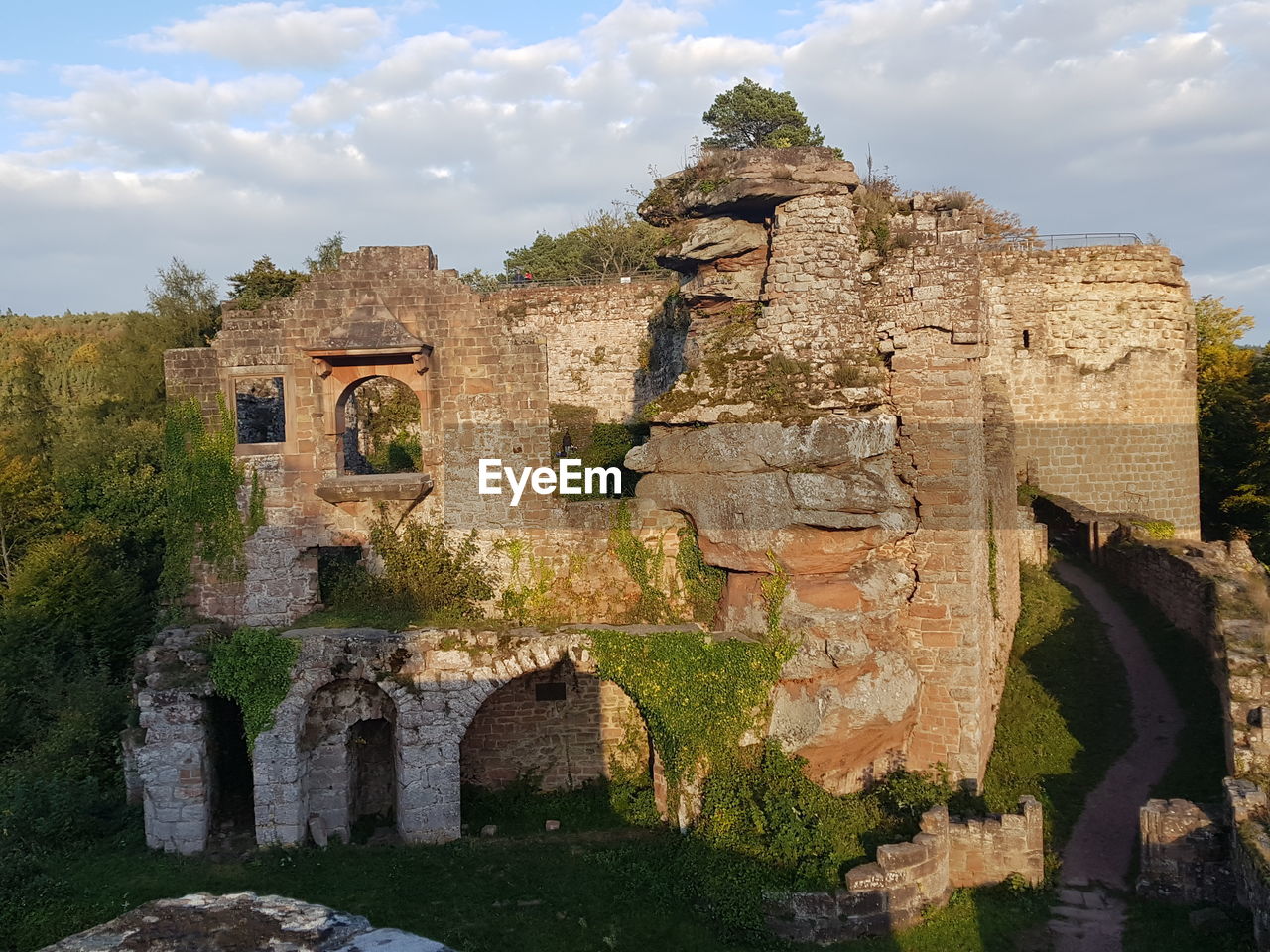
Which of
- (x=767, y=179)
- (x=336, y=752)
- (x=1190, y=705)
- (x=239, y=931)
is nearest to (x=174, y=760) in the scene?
(x=336, y=752)

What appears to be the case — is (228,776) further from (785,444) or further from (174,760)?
(785,444)

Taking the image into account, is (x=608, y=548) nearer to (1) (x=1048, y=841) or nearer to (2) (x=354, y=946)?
(1) (x=1048, y=841)

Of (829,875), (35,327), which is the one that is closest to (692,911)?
(829,875)

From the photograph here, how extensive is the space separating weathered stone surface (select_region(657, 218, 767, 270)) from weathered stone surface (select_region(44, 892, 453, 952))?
32.7 feet

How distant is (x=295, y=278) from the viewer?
32562 millimetres

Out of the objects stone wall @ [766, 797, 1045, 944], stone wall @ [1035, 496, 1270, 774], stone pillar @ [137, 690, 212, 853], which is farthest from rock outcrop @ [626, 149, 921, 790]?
stone pillar @ [137, 690, 212, 853]

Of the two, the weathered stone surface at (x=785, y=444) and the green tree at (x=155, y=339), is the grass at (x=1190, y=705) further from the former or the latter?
the green tree at (x=155, y=339)

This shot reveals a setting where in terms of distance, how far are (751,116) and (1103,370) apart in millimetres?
23730

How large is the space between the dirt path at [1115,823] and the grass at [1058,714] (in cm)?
18

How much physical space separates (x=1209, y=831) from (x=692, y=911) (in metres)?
5.88

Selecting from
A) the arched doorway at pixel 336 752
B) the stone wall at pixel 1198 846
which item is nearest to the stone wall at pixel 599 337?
the arched doorway at pixel 336 752

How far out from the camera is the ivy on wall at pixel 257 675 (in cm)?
1195

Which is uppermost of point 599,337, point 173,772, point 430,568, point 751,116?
point 751,116

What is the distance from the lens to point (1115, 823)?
38.7ft
